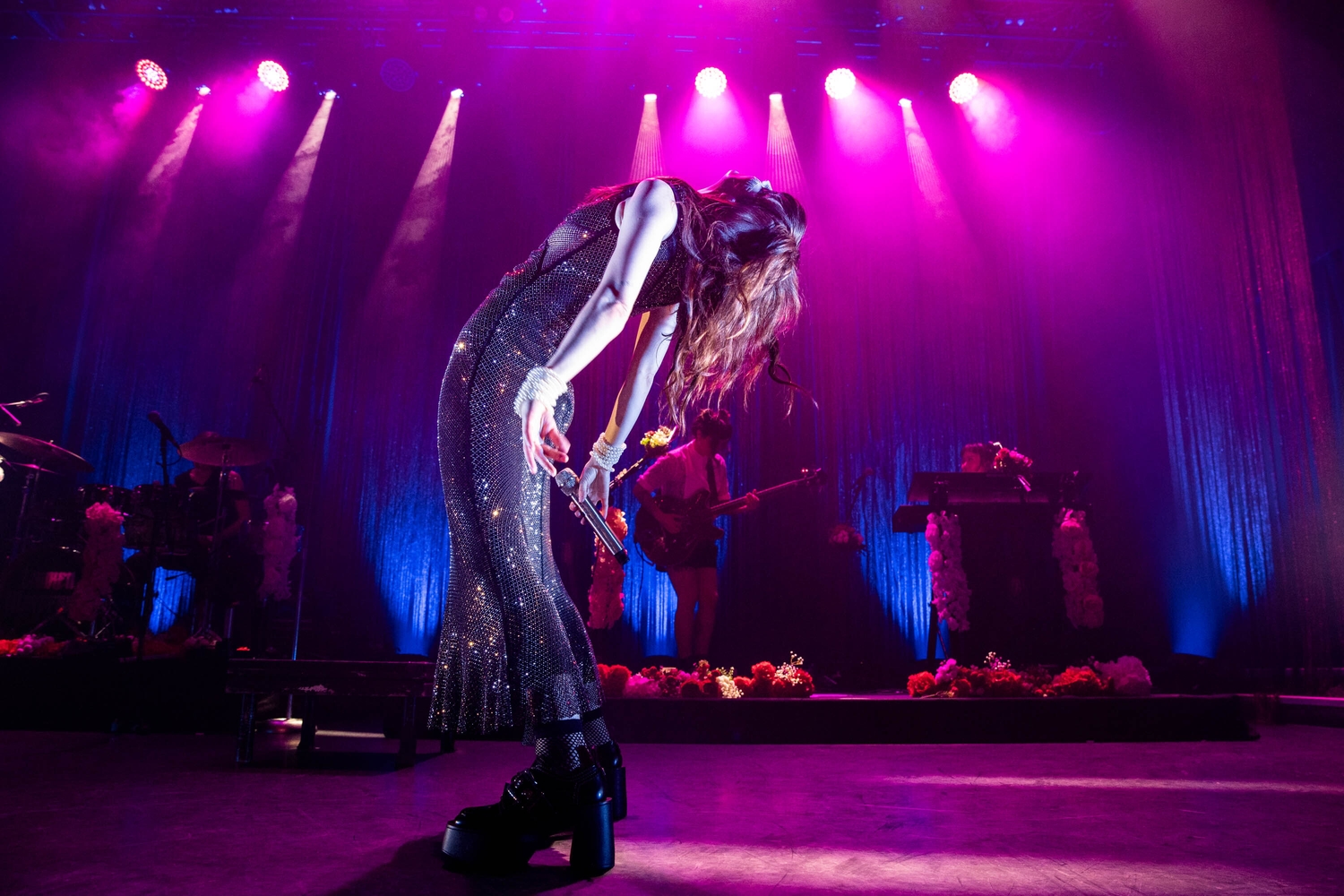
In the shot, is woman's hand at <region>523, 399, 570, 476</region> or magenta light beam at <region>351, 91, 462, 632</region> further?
magenta light beam at <region>351, 91, 462, 632</region>

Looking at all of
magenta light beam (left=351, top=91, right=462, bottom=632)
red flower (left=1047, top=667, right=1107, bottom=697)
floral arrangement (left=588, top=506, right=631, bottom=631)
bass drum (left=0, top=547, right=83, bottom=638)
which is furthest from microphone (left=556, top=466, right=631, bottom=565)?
magenta light beam (left=351, top=91, right=462, bottom=632)

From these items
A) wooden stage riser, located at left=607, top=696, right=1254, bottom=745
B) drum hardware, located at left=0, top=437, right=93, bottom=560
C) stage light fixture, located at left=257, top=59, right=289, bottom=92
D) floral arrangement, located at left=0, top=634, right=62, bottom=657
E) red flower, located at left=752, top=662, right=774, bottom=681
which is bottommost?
wooden stage riser, located at left=607, top=696, right=1254, bottom=745

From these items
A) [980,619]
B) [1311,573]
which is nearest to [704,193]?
[980,619]

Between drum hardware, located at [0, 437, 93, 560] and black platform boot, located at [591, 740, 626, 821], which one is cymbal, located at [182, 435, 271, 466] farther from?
black platform boot, located at [591, 740, 626, 821]

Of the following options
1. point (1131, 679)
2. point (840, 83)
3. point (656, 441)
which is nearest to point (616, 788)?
point (1131, 679)

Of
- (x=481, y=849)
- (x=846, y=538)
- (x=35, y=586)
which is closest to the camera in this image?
(x=481, y=849)

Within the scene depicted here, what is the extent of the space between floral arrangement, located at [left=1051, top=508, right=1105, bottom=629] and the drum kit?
19.6 ft

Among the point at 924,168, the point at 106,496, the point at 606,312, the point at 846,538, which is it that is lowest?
the point at 606,312

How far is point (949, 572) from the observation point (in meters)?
5.43

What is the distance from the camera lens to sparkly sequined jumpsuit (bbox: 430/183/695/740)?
1555 mm

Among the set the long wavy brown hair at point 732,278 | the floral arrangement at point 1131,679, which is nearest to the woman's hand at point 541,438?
the long wavy brown hair at point 732,278

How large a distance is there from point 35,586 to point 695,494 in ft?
18.1

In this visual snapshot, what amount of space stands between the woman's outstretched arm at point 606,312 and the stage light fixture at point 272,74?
30.1 ft

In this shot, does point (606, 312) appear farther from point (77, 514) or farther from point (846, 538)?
point (77, 514)
